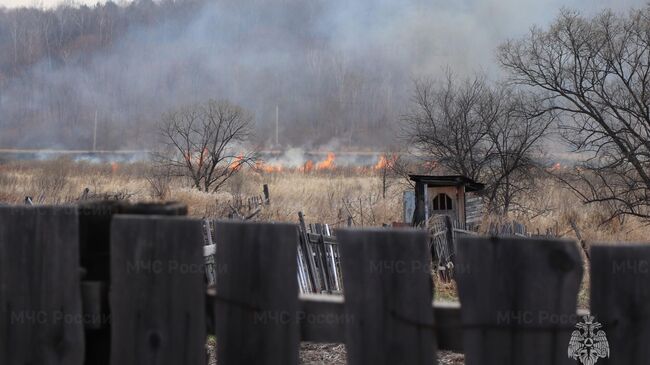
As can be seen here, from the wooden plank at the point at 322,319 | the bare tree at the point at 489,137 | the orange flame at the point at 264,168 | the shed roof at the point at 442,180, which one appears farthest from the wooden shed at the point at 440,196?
the orange flame at the point at 264,168

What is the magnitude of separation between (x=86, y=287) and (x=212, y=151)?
102ft

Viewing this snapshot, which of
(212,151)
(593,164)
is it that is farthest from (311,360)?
(212,151)

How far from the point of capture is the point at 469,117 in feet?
78.0

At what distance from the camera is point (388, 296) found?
1849 millimetres

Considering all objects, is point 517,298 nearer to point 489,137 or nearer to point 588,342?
point 588,342

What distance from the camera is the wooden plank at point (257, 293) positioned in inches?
75.9

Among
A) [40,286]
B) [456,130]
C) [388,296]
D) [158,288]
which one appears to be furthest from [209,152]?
[388,296]

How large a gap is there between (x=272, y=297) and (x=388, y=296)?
388 mm

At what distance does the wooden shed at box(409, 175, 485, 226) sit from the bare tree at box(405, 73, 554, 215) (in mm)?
5027

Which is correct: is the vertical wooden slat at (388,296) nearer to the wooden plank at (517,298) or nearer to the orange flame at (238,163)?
the wooden plank at (517,298)

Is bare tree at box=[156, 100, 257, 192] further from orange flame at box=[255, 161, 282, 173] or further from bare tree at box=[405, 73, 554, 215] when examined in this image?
bare tree at box=[405, 73, 554, 215]

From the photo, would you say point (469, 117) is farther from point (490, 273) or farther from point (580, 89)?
point (490, 273)

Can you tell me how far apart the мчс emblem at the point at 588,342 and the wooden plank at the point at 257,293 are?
870 mm

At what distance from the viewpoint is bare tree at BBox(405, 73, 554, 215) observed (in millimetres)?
21688
